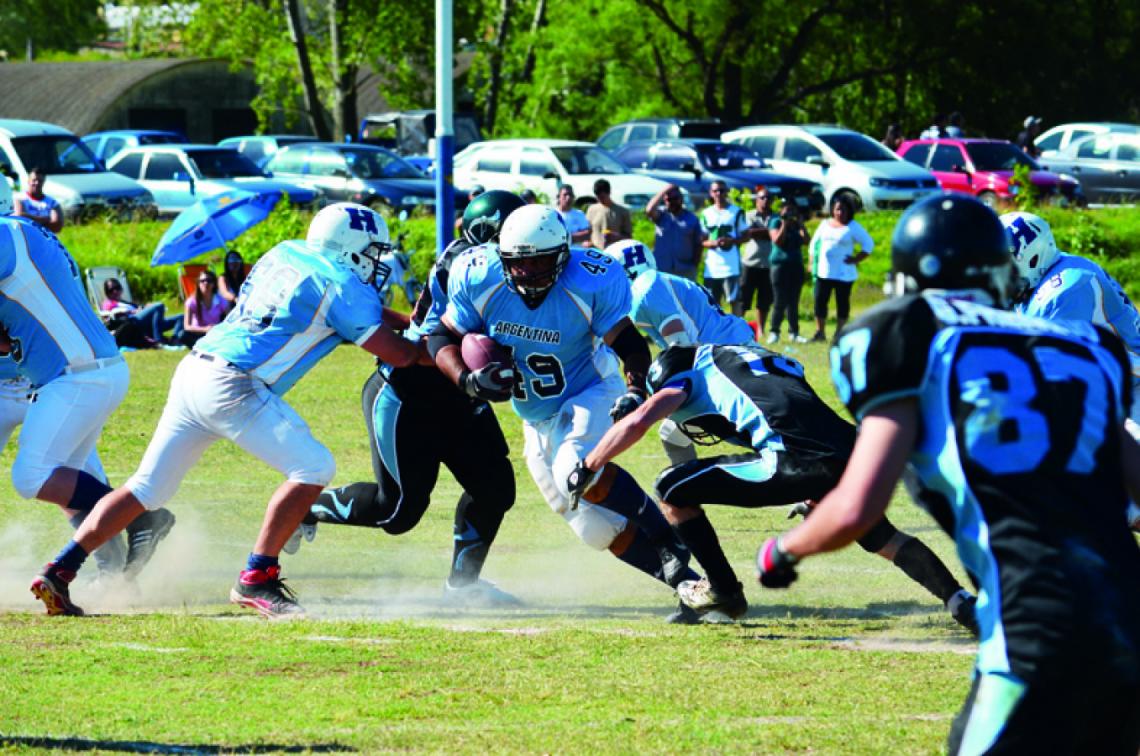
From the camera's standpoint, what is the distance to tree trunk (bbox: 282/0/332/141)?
33.7 m

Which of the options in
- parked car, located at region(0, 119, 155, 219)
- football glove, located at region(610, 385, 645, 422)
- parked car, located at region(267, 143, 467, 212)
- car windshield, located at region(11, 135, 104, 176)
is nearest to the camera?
football glove, located at region(610, 385, 645, 422)

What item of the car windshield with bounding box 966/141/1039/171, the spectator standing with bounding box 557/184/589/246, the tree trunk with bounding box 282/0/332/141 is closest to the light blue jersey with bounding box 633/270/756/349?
the spectator standing with bounding box 557/184/589/246

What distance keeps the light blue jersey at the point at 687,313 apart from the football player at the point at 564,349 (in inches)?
29.7

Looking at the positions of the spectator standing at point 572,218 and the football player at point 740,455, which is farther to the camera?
the spectator standing at point 572,218

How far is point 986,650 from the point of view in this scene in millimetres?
Result: 3330

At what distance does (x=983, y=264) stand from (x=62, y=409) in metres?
4.84

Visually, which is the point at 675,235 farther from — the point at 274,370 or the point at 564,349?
the point at 274,370

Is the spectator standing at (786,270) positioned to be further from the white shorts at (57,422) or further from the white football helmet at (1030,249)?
the white shorts at (57,422)

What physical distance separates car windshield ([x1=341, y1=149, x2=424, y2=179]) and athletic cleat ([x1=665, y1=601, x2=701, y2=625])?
20103 mm

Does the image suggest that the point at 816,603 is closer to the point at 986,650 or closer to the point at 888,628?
the point at 888,628

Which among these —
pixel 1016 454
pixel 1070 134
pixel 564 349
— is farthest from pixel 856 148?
pixel 1016 454

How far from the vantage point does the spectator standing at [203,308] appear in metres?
18.1

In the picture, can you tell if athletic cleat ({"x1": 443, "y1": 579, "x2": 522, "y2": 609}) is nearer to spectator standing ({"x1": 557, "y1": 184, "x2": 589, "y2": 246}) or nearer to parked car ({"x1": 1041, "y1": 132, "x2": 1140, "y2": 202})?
spectator standing ({"x1": 557, "y1": 184, "x2": 589, "y2": 246})

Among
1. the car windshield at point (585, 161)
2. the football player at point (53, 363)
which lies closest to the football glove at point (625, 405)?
the football player at point (53, 363)
